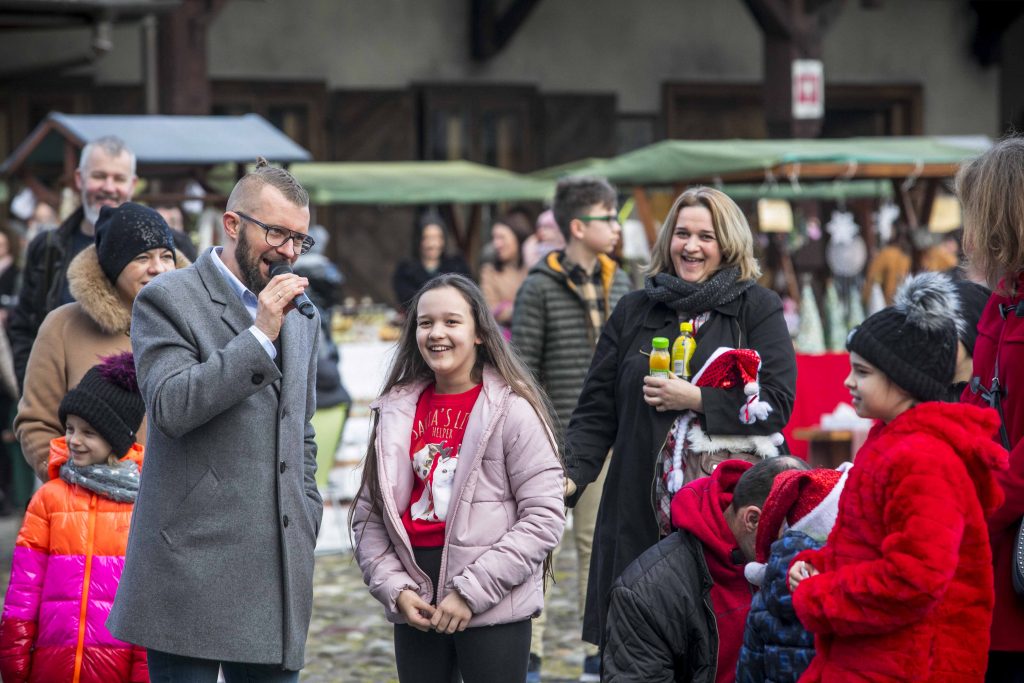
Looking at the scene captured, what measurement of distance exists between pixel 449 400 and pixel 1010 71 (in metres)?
16.5

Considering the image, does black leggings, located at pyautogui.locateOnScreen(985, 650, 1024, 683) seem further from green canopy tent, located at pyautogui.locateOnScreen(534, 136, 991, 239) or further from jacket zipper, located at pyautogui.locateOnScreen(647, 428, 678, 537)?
green canopy tent, located at pyautogui.locateOnScreen(534, 136, 991, 239)

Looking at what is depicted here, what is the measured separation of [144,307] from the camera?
3600 millimetres

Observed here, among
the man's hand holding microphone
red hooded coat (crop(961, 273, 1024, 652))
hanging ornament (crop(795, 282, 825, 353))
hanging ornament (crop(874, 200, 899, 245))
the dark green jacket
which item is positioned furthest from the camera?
hanging ornament (crop(874, 200, 899, 245))

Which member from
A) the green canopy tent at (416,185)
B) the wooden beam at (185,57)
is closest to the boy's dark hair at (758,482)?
the green canopy tent at (416,185)

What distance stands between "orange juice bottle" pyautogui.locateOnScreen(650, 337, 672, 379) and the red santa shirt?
31.8 inches

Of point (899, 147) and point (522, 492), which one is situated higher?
point (899, 147)

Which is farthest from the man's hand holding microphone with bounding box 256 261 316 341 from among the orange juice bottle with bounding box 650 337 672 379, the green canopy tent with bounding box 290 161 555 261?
the green canopy tent with bounding box 290 161 555 261

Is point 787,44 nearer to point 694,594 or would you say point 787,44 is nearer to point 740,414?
point 740,414

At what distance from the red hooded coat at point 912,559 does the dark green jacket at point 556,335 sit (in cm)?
290

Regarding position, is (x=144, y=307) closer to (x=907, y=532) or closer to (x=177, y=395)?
(x=177, y=395)

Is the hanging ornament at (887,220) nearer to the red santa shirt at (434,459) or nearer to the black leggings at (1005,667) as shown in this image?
the red santa shirt at (434,459)

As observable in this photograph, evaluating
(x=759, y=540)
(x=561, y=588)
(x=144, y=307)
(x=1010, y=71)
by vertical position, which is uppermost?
(x=1010, y=71)

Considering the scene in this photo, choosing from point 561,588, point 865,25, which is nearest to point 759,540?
point 561,588

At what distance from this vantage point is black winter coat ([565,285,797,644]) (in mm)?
4656
